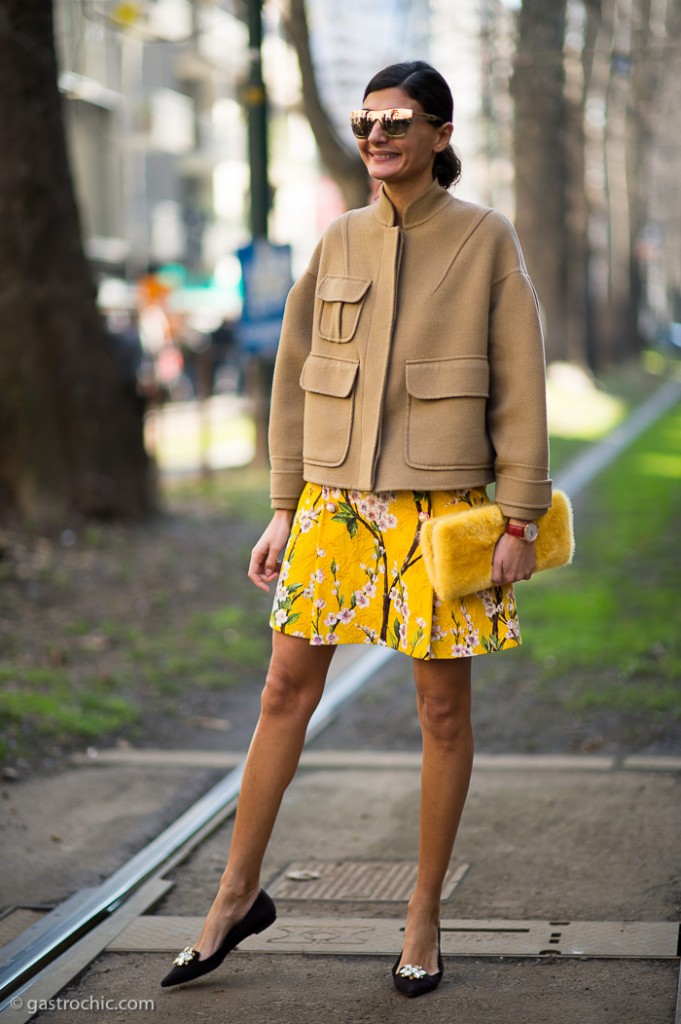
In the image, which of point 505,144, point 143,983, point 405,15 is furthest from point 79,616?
point 505,144

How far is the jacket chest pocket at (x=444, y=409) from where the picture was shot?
10.7 feet

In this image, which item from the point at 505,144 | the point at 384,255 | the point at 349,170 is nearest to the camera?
the point at 384,255

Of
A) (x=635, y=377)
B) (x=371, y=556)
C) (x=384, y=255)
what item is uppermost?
(x=384, y=255)

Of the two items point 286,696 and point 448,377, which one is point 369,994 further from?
point 448,377

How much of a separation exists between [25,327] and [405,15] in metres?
8.88

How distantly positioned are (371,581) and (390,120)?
3.43ft

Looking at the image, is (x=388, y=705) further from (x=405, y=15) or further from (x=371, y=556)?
(x=405, y=15)

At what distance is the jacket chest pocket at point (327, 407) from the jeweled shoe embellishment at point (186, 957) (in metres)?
1.16

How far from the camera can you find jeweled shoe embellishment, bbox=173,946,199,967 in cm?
335

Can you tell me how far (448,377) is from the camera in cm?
327

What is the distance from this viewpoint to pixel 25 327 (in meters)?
9.23

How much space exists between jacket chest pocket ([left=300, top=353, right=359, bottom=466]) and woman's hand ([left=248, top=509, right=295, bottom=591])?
179mm
